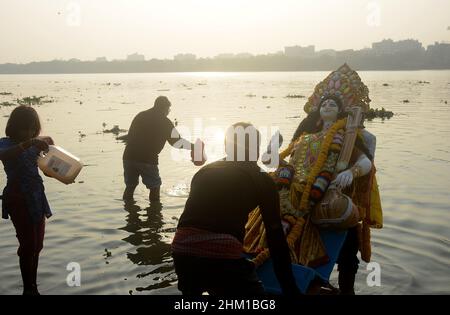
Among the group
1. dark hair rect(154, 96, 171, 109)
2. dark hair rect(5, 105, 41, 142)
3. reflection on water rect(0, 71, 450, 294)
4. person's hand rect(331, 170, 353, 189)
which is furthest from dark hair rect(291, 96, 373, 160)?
dark hair rect(154, 96, 171, 109)

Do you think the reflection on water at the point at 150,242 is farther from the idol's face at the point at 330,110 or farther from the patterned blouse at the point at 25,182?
the idol's face at the point at 330,110

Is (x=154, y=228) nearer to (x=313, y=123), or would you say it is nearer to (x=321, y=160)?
(x=313, y=123)

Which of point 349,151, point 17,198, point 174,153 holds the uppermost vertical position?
point 349,151

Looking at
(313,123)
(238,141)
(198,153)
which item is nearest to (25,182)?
(198,153)

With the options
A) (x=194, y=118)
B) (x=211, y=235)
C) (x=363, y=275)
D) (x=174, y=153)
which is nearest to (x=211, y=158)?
(x=174, y=153)

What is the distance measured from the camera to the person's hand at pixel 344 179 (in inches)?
238

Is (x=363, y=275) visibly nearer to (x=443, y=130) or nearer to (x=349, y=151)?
(x=349, y=151)

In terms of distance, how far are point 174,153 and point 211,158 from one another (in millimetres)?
2478

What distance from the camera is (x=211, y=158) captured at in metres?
16.7

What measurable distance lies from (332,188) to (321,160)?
13.7 inches

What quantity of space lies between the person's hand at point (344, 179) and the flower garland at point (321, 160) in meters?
0.27

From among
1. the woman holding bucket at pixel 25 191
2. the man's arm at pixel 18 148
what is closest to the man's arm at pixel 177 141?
the woman holding bucket at pixel 25 191

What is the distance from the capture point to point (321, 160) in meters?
6.30

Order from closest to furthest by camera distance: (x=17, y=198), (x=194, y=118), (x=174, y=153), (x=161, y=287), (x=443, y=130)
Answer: (x=17, y=198) < (x=161, y=287) < (x=174, y=153) < (x=443, y=130) < (x=194, y=118)
